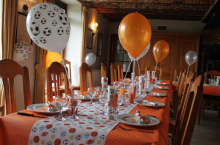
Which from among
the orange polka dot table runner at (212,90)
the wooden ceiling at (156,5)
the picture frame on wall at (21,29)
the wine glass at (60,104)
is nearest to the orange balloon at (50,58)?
the picture frame on wall at (21,29)

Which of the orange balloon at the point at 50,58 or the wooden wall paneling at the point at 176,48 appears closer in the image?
the orange balloon at the point at 50,58

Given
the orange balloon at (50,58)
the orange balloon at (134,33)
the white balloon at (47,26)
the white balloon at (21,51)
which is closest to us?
the white balloon at (47,26)

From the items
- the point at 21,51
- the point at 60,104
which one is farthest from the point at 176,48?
the point at 60,104

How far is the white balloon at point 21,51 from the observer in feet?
9.85

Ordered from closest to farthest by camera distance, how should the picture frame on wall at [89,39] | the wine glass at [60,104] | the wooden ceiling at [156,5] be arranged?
the wine glass at [60,104], the wooden ceiling at [156,5], the picture frame on wall at [89,39]

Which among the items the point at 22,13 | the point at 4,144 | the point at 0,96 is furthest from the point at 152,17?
the point at 4,144

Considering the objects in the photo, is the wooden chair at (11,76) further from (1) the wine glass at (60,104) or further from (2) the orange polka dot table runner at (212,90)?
(2) the orange polka dot table runner at (212,90)

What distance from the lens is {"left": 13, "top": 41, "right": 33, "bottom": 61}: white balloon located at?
3.00 m

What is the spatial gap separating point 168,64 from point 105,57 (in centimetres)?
257

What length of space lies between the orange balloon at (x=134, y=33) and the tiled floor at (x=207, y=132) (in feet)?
5.92

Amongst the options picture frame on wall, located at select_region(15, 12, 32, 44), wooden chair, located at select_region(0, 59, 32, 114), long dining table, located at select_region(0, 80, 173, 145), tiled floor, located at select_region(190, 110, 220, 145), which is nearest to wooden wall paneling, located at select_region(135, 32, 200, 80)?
tiled floor, located at select_region(190, 110, 220, 145)

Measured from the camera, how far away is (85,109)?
1.52m

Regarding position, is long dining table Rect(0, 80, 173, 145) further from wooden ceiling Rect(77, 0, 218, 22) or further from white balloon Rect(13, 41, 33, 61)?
wooden ceiling Rect(77, 0, 218, 22)

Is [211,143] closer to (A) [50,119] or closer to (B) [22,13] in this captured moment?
(A) [50,119]
